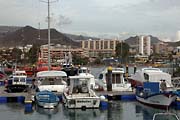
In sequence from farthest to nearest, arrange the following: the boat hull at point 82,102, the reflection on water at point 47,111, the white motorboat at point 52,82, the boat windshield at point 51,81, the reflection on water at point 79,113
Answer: the boat windshield at point 51,81, the white motorboat at point 52,82, the boat hull at point 82,102, the reflection on water at point 47,111, the reflection on water at point 79,113

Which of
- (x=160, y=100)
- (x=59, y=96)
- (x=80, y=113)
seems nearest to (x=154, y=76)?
(x=160, y=100)

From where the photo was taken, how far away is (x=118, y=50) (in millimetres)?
182500

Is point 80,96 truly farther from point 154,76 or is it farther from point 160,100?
point 154,76

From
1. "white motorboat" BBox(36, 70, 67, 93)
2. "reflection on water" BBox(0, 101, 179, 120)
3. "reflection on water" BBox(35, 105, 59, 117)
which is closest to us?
"reflection on water" BBox(0, 101, 179, 120)

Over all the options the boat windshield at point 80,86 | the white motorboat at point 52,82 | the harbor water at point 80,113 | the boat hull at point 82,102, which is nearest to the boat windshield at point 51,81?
the white motorboat at point 52,82

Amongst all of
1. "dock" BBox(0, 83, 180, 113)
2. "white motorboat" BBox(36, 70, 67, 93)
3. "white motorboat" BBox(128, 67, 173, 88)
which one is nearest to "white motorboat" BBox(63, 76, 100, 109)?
"dock" BBox(0, 83, 180, 113)

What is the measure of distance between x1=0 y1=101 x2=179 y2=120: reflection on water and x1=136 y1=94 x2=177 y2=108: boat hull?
56 cm

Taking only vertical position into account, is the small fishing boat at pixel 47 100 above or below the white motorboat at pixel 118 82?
below

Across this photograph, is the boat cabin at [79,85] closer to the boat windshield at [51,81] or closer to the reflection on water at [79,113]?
the reflection on water at [79,113]

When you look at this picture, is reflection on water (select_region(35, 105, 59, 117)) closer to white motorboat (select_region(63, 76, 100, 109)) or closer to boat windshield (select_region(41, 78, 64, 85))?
white motorboat (select_region(63, 76, 100, 109))

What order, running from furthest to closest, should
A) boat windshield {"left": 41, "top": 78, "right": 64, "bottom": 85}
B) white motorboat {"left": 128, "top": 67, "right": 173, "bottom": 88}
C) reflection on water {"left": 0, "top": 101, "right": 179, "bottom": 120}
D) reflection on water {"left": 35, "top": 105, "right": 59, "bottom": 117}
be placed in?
1. white motorboat {"left": 128, "top": 67, "right": 173, "bottom": 88}
2. boat windshield {"left": 41, "top": 78, "right": 64, "bottom": 85}
3. reflection on water {"left": 35, "top": 105, "right": 59, "bottom": 117}
4. reflection on water {"left": 0, "top": 101, "right": 179, "bottom": 120}

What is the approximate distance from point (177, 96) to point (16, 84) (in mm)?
18286

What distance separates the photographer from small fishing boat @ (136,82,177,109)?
35.6 meters

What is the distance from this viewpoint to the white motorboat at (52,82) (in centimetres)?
4243
